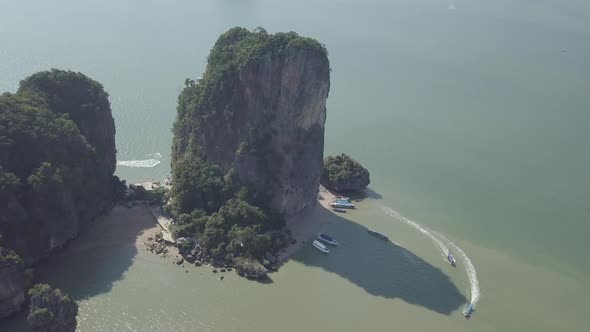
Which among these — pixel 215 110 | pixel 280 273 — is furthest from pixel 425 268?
pixel 215 110

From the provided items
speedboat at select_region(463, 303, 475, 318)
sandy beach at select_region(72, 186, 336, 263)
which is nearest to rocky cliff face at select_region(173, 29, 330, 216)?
sandy beach at select_region(72, 186, 336, 263)

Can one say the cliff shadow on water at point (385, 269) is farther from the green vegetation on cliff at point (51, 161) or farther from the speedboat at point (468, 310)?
the green vegetation on cliff at point (51, 161)

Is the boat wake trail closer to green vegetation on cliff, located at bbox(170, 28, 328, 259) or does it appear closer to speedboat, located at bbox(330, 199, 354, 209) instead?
speedboat, located at bbox(330, 199, 354, 209)

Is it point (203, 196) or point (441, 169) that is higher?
point (441, 169)

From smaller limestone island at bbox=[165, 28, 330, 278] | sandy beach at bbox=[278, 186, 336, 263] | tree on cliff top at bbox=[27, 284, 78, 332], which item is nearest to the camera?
tree on cliff top at bbox=[27, 284, 78, 332]

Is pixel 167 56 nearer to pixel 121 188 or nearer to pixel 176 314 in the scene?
pixel 121 188

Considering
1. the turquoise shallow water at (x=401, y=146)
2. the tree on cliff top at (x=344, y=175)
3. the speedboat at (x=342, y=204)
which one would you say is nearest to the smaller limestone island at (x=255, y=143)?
the speedboat at (x=342, y=204)
